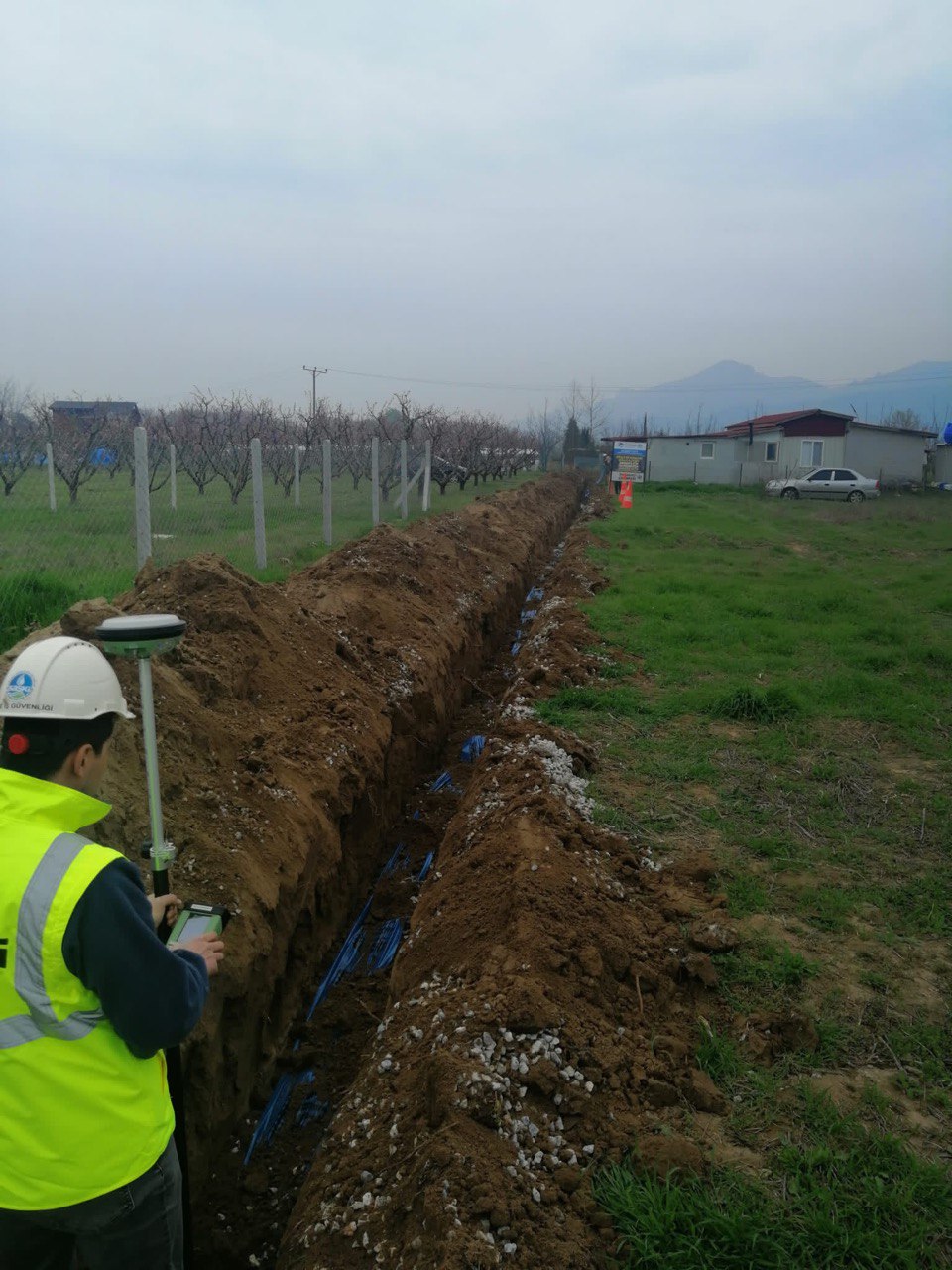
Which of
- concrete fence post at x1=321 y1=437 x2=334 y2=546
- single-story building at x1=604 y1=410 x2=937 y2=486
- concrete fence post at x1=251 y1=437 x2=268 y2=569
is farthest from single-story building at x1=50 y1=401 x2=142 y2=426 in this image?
single-story building at x1=604 y1=410 x2=937 y2=486

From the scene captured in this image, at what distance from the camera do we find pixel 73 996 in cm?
177

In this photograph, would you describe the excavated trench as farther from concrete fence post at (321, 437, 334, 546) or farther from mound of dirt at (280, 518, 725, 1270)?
concrete fence post at (321, 437, 334, 546)

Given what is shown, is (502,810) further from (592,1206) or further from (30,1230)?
(30,1230)

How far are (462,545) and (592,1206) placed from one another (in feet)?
38.2

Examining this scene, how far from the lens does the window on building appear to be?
3900cm

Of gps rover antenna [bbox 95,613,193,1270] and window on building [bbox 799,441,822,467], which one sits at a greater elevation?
window on building [bbox 799,441,822,467]

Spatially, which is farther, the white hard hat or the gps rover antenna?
the gps rover antenna

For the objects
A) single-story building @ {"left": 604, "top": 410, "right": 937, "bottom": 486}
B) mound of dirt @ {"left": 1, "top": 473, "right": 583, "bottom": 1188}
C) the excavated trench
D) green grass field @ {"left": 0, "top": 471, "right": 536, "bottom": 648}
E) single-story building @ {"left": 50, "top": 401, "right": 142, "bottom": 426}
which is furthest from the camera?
single-story building @ {"left": 604, "top": 410, "right": 937, "bottom": 486}

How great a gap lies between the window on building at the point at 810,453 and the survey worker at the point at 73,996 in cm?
4143

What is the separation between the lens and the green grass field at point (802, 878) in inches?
99.7

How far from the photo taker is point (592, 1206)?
2.51m

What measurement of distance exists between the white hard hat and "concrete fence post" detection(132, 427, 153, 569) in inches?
244

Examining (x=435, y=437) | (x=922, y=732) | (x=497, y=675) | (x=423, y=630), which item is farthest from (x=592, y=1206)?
(x=435, y=437)

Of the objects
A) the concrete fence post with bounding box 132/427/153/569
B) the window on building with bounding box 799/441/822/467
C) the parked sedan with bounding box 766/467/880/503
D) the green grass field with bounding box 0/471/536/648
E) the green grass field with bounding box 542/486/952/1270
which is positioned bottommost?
the green grass field with bounding box 542/486/952/1270
